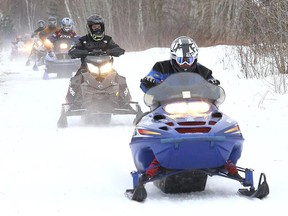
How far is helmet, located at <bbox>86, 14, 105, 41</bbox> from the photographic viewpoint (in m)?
11.6

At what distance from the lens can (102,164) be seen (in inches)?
301

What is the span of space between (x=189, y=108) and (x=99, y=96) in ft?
16.5

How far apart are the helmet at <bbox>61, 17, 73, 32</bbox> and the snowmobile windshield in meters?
13.0

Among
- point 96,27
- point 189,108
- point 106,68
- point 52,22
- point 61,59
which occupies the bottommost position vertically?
point 61,59

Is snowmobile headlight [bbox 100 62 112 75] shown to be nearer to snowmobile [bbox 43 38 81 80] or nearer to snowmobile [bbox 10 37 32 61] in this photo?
snowmobile [bbox 43 38 81 80]

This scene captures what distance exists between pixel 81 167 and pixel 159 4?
2699 cm

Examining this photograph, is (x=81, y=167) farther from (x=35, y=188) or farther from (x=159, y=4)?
(x=159, y=4)

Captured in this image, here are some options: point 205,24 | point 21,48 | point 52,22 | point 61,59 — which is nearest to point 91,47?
point 61,59

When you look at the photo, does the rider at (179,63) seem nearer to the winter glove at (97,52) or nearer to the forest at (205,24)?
the winter glove at (97,52)

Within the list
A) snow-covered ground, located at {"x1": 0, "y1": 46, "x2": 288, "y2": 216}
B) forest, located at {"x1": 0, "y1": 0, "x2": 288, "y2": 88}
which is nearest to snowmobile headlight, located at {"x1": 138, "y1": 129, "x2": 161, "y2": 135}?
snow-covered ground, located at {"x1": 0, "y1": 46, "x2": 288, "y2": 216}

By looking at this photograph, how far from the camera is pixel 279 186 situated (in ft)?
20.9

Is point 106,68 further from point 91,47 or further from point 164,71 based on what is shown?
point 164,71

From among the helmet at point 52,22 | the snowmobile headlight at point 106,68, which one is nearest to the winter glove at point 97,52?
the snowmobile headlight at point 106,68

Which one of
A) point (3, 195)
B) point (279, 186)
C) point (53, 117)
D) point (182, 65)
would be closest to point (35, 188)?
point (3, 195)
